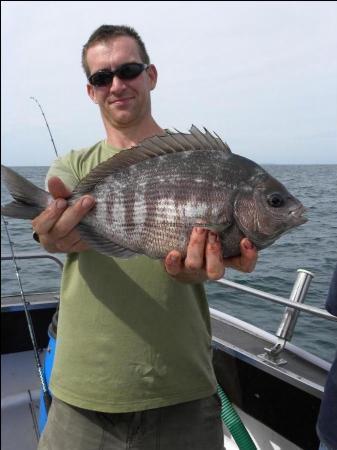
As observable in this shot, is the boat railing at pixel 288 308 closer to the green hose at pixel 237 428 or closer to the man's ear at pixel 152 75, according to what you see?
the green hose at pixel 237 428

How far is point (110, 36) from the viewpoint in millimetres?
2170

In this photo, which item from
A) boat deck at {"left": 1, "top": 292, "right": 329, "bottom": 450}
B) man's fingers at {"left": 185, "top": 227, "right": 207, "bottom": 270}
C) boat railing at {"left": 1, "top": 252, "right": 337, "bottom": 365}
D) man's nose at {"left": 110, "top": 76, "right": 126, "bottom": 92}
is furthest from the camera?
boat deck at {"left": 1, "top": 292, "right": 329, "bottom": 450}

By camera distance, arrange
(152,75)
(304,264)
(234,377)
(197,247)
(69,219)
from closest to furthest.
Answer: (197,247)
(69,219)
(152,75)
(304,264)
(234,377)

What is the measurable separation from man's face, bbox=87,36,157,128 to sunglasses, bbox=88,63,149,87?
0.05ft

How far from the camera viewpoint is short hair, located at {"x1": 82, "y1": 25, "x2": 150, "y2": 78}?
2.17m

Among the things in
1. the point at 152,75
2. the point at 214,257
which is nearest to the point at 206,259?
the point at 214,257

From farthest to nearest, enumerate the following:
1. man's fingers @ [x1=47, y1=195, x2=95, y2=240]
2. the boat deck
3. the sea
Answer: the boat deck, the sea, man's fingers @ [x1=47, y1=195, x2=95, y2=240]

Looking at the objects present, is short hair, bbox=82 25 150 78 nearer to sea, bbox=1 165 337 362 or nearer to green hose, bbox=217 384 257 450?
sea, bbox=1 165 337 362

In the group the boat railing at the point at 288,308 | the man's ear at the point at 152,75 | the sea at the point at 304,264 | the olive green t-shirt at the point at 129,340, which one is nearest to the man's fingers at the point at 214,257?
the olive green t-shirt at the point at 129,340

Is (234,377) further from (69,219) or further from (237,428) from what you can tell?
(69,219)

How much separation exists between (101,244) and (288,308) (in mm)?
1476

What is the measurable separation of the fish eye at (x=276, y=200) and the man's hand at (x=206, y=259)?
190mm

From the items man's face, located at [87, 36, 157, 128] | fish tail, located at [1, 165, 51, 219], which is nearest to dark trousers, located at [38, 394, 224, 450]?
fish tail, located at [1, 165, 51, 219]

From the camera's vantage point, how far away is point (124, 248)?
1.89 metres
